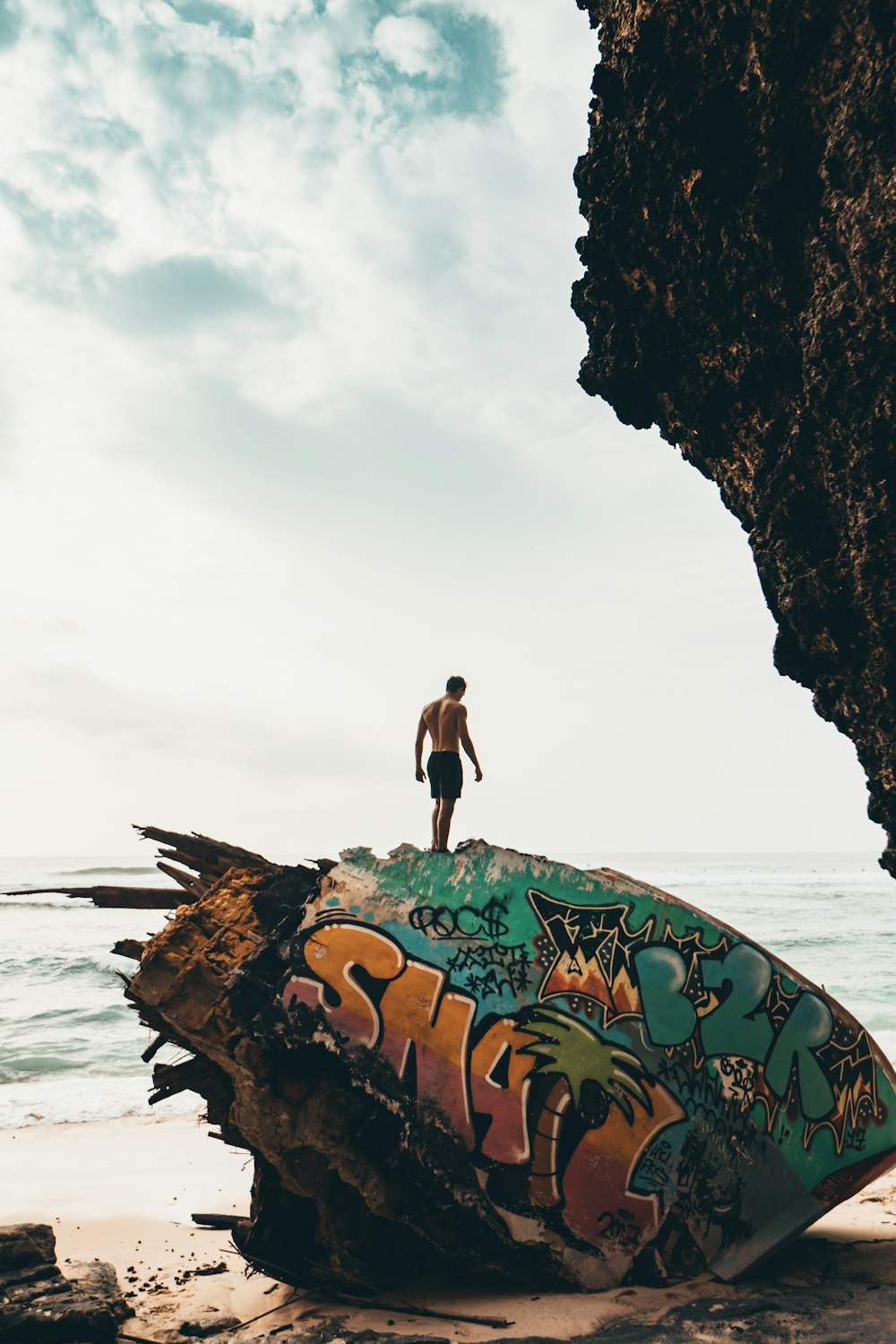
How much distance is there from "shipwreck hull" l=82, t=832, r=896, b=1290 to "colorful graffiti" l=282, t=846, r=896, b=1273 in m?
0.01

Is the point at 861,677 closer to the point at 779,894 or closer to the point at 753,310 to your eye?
the point at 753,310

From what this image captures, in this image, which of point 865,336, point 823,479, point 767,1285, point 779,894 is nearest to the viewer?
point 865,336

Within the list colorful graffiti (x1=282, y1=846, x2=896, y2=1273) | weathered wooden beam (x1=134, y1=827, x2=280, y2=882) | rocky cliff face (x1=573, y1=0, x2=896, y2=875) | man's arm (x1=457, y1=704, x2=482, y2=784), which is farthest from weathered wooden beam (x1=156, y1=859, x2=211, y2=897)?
rocky cliff face (x1=573, y1=0, x2=896, y2=875)

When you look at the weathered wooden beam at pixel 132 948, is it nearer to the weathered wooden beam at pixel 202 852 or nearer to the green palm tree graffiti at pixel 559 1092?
the weathered wooden beam at pixel 202 852

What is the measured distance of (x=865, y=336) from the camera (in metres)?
4.14

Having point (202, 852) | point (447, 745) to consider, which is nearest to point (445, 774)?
point (447, 745)

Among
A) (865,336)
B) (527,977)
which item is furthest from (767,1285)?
(865,336)

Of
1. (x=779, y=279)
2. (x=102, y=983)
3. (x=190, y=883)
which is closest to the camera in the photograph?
(x=779, y=279)

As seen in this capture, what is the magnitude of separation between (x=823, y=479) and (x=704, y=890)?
49510 millimetres

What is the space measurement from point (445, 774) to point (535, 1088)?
2436 mm

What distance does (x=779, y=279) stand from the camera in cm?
473

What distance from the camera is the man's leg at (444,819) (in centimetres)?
667

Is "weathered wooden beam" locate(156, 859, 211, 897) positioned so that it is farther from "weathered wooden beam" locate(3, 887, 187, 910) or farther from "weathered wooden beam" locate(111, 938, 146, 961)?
"weathered wooden beam" locate(111, 938, 146, 961)

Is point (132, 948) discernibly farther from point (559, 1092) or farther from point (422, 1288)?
point (559, 1092)
